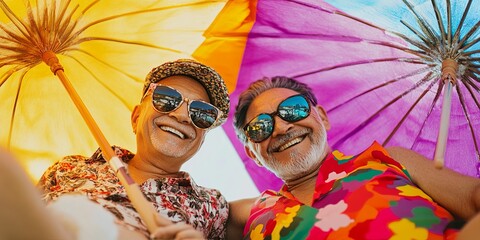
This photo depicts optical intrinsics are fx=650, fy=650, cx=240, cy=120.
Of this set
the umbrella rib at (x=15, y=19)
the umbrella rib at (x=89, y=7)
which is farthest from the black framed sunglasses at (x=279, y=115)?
the umbrella rib at (x=15, y=19)

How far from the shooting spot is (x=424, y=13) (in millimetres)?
3619

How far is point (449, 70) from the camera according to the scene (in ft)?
11.8

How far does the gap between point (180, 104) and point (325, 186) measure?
0.99 meters

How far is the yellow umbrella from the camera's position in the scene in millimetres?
3828

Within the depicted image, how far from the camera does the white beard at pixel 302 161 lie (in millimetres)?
3672

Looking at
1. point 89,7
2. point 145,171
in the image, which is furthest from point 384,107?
point 89,7

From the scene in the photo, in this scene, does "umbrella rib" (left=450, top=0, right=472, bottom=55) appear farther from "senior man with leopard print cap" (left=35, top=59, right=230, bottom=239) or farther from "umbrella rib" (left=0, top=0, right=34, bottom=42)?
"umbrella rib" (left=0, top=0, right=34, bottom=42)

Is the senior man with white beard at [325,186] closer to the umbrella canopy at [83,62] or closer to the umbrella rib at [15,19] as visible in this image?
the umbrella canopy at [83,62]

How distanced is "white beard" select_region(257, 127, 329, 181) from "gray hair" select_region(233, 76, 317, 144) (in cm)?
35

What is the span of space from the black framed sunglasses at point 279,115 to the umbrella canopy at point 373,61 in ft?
1.53

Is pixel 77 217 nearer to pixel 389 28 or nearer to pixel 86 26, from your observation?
pixel 86 26

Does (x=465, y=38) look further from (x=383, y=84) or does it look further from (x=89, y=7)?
(x=89, y=7)

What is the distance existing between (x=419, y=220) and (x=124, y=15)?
2136mm

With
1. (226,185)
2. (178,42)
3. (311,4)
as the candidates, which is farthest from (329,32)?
(226,185)
